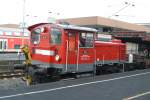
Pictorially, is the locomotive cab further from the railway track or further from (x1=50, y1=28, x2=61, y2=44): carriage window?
the railway track

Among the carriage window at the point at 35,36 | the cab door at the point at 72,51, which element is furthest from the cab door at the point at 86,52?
the carriage window at the point at 35,36

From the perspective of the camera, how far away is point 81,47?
19.5 meters

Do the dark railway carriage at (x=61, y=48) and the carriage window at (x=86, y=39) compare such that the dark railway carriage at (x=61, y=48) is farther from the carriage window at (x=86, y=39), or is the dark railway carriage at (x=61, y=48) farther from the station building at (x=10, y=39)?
the station building at (x=10, y=39)

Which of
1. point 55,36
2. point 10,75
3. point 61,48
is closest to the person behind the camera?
point 61,48

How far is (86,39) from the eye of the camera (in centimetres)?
1994

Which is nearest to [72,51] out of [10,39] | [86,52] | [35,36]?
[86,52]

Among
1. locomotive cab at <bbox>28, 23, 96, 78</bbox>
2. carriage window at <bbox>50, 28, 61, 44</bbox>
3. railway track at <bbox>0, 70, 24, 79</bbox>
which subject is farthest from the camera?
railway track at <bbox>0, 70, 24, 79</bbox>

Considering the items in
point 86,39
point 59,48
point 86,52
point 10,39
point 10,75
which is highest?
point 10,39

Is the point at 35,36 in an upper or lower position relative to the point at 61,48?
upper

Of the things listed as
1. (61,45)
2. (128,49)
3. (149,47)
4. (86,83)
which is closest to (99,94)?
(86,83)

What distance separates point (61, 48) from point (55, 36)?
83cm

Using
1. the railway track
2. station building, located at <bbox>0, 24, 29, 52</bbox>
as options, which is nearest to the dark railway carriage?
the railway track

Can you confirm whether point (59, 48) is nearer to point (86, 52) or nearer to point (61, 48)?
point (61, 48)

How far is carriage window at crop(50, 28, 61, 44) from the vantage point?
1856 centimetres
